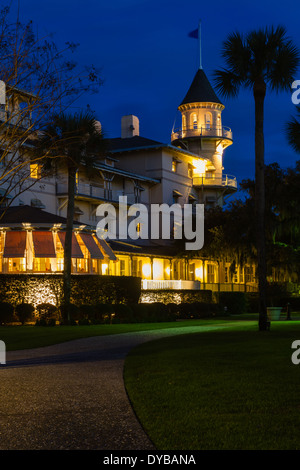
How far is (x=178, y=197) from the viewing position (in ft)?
180

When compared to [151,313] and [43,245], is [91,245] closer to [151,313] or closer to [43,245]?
[43,245]

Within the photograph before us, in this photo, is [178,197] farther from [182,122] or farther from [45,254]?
[45,254]

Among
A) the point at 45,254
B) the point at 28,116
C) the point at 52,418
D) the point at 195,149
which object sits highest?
the point at 195,149

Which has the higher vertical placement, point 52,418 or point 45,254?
point 45,254

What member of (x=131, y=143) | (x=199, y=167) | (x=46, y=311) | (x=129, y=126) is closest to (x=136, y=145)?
(x=131, y=143)

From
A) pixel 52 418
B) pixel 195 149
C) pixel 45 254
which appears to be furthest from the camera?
pixel 195 149

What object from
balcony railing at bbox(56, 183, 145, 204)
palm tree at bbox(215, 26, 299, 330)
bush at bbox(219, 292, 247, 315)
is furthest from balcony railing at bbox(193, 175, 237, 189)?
palm tree at bbox(215, 26, 299, 330)

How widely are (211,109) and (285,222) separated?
2348cm

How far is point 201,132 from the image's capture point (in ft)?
196

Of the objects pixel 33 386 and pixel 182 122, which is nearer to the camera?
pixel 33 386

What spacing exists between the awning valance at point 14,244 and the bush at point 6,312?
15.9 ft

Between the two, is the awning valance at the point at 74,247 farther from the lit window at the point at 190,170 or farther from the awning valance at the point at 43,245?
the lit window at the point at 190,170

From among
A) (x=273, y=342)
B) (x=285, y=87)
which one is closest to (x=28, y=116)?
(x=273, y=342)

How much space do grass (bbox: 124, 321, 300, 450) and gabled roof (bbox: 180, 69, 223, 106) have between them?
48.4m
